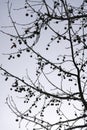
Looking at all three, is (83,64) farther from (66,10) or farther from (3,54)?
(3,54)

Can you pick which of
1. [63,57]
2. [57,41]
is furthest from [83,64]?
[57,41]

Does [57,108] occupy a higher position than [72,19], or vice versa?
[72,19]

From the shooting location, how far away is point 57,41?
538 cm

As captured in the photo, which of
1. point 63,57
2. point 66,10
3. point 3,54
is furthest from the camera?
point 63,57

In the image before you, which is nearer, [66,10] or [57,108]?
[66,10]

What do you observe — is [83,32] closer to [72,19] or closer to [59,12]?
[72,19]

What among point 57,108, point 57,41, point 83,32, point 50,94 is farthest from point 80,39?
point 57,108

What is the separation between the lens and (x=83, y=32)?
5223 millimetres

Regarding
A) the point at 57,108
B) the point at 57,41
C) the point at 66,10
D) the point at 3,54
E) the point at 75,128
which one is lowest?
the point at 75,128

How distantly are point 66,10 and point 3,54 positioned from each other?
186 centimetres

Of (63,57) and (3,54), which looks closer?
(3,54)

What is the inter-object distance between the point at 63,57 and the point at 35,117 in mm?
1741

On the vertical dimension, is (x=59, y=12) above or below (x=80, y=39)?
above

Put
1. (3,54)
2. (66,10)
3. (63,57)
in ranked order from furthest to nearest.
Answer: (63,57) < (3,54) < (66,10)
